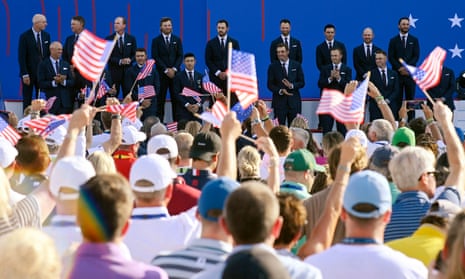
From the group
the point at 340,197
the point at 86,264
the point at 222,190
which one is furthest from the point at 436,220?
the point at 86,264

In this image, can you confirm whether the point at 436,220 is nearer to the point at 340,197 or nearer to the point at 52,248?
the point at 340,197

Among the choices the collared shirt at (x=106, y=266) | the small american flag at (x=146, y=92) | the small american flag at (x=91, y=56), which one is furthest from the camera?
the small american flag at (x=146, y=92)

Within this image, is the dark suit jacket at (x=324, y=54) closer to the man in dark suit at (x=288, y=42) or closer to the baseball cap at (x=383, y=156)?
the man in dark suit at (x=288, y=42)

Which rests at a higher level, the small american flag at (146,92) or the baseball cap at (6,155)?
the small american flag at (146,92)

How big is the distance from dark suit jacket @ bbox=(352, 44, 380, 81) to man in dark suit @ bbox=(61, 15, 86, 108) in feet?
16.0

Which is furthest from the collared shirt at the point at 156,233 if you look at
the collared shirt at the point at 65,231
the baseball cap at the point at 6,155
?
the baseball cap at the point at 6,155

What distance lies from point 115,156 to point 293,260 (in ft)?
16.0

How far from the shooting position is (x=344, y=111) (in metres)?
9.19

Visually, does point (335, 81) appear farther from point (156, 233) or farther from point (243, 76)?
point (156, 233)

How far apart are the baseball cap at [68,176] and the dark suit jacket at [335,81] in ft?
46.9

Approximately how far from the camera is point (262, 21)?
2083 centimetres

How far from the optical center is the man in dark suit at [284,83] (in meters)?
19.4

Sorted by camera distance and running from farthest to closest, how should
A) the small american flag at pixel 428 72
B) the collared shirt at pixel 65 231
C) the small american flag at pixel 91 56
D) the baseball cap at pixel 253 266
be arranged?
the small american flag at pixel 428 72 → the small american flag at pixel 91 56 → the collared shirt at pixel 65 231 → the baseball cap at pixel 253 266

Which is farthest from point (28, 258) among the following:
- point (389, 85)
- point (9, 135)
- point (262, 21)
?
point (262, 21)
